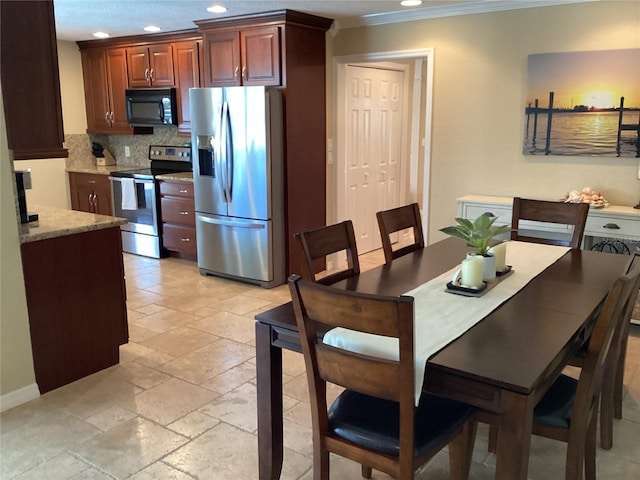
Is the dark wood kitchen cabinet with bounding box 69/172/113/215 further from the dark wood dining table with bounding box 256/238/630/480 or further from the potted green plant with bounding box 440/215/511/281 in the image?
the potted green plant with bounding box 440/215/511/281

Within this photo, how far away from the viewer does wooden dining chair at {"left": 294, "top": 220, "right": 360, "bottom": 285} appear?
2.36 meters

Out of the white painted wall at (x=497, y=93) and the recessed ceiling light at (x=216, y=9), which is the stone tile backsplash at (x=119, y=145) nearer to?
the recessed ceiling light at (x=216, y=9)

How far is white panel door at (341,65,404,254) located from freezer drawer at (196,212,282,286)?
1.03 metres

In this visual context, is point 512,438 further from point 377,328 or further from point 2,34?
point 2,34

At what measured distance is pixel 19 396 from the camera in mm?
2906

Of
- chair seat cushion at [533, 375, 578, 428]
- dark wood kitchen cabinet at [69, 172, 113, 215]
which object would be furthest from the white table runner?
dark wood kitchen cabinet at [69, 172, 113, 215]

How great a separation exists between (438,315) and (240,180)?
313 centimetres

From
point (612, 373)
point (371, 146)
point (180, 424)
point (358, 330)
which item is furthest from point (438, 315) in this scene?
point (371, 146)

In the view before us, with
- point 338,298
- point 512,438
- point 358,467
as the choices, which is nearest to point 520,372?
point 512,438

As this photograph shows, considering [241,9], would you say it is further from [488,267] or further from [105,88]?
[488,267]

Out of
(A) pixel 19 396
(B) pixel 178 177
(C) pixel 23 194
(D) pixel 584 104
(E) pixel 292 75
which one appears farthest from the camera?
(B) pixel 178 177

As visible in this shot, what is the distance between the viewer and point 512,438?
1.53 metres

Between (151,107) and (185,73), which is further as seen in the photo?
(151,107)

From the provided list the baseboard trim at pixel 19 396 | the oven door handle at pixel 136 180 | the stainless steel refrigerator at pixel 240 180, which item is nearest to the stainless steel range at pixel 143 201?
the oven door handle at pixel 136 180
